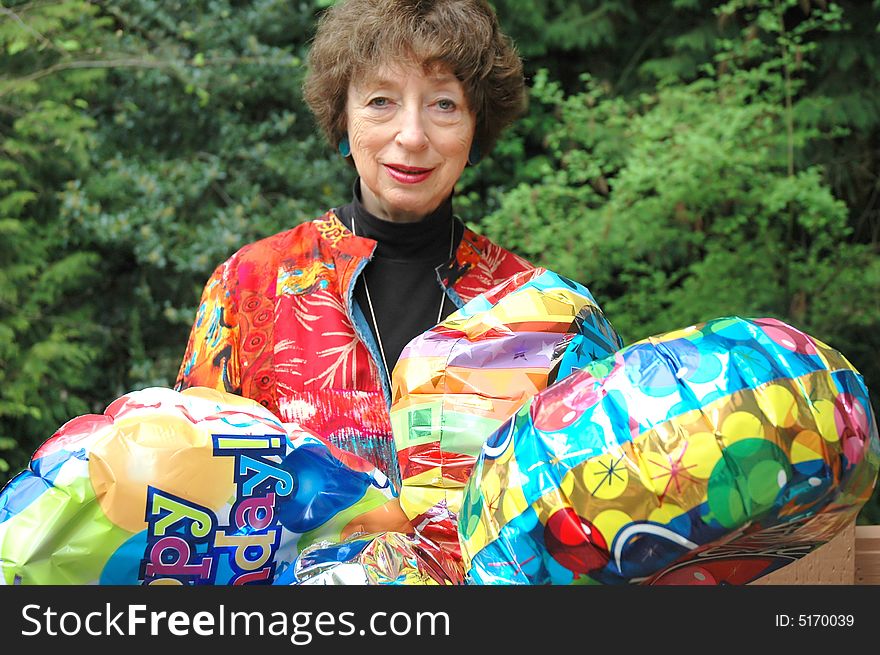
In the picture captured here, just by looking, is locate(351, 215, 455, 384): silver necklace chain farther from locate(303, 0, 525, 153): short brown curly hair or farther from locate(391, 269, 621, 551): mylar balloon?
locate(391, 269, 621, 551): mylar balloon

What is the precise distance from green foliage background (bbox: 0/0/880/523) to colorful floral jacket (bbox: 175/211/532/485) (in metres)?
2.48

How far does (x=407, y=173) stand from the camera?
1.64 m

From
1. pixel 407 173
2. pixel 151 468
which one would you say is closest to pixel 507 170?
pixel 407 173

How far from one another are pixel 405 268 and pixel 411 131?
33 centimetres

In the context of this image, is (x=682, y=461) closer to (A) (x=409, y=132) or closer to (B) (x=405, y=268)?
(A) (x=409, y=132)

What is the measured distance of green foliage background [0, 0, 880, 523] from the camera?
13.8ft

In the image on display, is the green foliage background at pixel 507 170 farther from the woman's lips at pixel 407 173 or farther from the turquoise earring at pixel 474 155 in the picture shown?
the woman's lips at pixel 407 173

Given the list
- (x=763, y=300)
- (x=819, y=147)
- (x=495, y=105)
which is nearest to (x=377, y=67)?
(x=495, y=105)

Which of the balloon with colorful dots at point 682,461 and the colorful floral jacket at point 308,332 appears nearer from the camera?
the balloon with colorful dots at point 682,461

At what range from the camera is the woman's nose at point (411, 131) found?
155cm

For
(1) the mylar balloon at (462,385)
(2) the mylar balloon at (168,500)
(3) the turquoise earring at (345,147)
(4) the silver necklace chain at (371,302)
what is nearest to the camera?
(2) the mylar balloon at (168,500)

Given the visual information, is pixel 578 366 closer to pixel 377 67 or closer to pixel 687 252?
pixel 377 67

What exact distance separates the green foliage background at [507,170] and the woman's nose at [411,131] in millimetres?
2645

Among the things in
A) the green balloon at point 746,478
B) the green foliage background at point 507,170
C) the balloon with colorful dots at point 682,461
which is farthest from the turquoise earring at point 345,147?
the green foliage background at point 507,170
